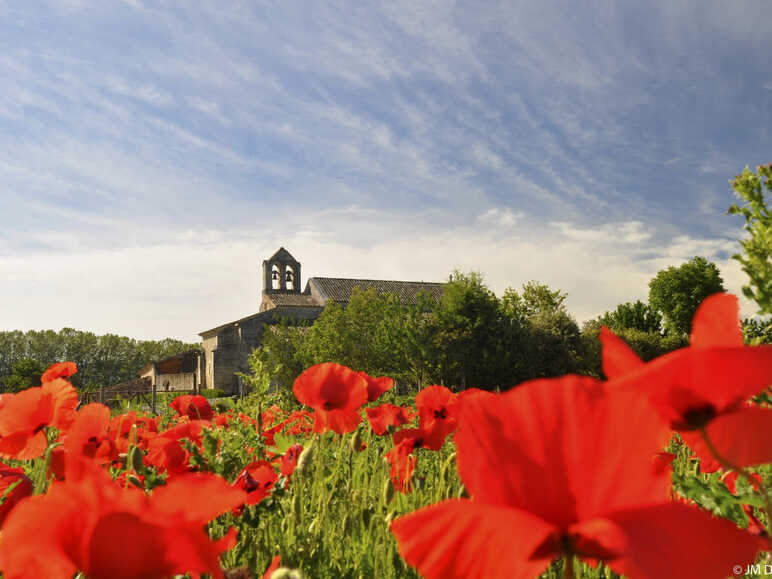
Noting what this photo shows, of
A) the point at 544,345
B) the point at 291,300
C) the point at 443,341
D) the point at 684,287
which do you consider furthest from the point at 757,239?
the point at 684,287

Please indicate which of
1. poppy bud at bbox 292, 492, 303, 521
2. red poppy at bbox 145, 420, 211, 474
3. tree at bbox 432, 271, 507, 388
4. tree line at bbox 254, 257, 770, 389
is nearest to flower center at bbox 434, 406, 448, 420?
poppy bud at bbox 292, 492, 303, 521

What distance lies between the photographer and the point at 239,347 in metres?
44.5

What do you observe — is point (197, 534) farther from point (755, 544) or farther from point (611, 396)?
point (755, 544)

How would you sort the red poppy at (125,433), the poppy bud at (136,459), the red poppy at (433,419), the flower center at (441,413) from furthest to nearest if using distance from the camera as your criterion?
the flower center at (441,413)
the red poppy at (433,419)
the red poppy at (125,433)
the poppy bud at (136,459)

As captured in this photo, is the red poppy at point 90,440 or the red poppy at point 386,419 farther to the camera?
the red poppy at point 386,419

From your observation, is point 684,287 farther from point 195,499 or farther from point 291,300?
point 195,499

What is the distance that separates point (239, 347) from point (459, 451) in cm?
4533

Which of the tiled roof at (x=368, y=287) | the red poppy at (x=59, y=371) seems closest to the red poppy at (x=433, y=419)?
the red poppy at (x=59, y=371)

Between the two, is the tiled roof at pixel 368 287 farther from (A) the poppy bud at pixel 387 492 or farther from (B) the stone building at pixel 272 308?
(A) the poppy bud at pixel 387 492

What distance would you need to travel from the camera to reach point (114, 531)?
2.06ft

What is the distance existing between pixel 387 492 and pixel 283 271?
49221 millimetres

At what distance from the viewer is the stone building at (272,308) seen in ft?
144

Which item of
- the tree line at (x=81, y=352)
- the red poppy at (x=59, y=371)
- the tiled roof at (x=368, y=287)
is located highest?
the tiled roof at (x=368, y=287)

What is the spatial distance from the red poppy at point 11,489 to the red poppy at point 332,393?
2.49 feet
